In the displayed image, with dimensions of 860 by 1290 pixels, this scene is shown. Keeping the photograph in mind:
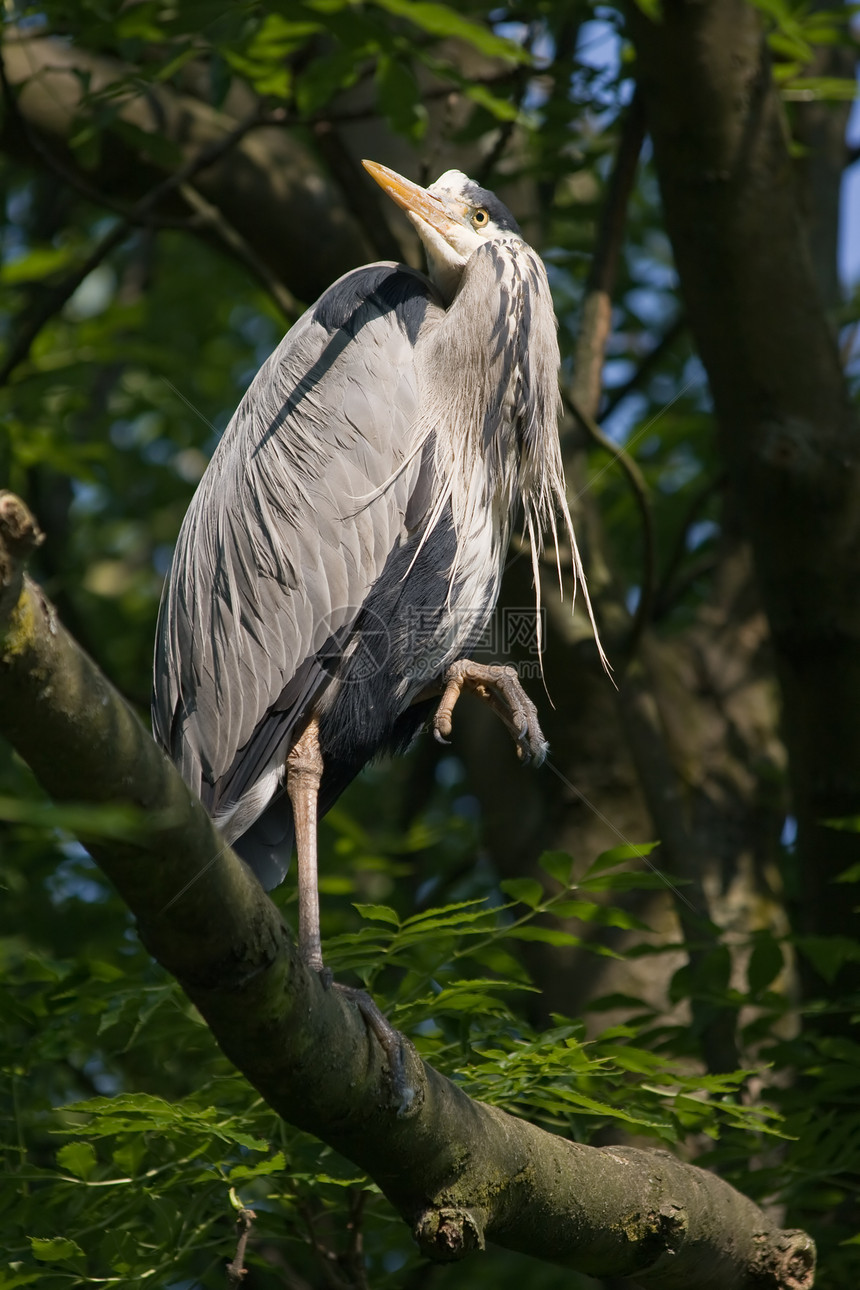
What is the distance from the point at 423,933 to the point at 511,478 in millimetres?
1413

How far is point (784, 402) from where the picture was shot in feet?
12.6

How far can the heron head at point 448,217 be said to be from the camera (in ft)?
11.3

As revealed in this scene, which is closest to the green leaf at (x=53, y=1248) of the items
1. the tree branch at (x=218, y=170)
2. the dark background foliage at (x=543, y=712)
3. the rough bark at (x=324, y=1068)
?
the dark background foliage at (x=543, y=712)

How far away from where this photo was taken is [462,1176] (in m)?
2.13

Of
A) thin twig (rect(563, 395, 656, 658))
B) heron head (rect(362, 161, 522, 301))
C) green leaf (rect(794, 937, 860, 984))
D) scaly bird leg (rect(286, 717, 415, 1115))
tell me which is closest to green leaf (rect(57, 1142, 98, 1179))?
scaly bird leg (rect(286, 717, 415, 1115))

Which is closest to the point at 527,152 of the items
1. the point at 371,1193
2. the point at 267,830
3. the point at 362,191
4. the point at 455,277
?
the point at 362,191

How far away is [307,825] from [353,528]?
0.77 meters

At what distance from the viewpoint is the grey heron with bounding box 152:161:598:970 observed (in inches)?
123

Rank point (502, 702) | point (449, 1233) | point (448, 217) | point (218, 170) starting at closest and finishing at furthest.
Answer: point (449, 1233) < point (502, 702) < point (448, 217) < point (218, 170)

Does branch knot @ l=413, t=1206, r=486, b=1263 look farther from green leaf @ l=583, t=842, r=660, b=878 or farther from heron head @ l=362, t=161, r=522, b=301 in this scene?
heron head @ l=362, t=161, r=522, b=301

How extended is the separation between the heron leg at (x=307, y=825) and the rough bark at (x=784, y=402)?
5.28 ft

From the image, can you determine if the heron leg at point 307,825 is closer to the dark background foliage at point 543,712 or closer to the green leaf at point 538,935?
the dark background foliage at point 543,712

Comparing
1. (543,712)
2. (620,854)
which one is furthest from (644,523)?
(620,854)

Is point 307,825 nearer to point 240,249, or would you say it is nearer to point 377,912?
point 377,912
